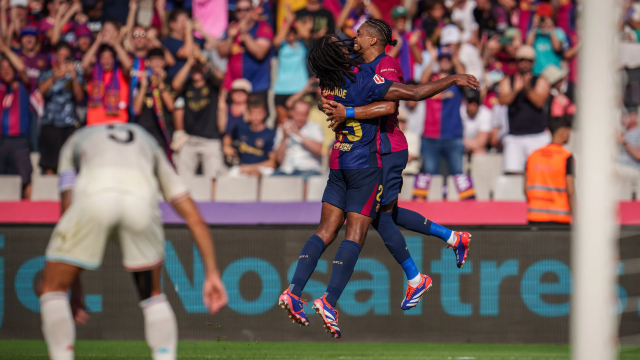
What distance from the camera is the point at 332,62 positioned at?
21.8ft

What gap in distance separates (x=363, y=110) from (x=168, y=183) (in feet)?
6.77

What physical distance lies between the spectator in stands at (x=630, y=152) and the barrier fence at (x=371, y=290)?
2704mm

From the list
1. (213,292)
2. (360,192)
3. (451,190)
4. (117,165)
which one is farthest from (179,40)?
(213,292)

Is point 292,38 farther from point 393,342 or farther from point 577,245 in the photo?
point 577,245

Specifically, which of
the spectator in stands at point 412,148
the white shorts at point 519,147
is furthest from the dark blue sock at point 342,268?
the white shorts at point 519,147

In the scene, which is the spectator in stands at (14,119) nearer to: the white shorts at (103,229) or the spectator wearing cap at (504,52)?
the spectator wearing cap at (504,52)

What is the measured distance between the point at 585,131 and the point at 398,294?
5068mm

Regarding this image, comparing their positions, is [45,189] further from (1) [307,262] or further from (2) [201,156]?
(1) [307,262]

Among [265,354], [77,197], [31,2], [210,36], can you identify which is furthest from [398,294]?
[31,2]

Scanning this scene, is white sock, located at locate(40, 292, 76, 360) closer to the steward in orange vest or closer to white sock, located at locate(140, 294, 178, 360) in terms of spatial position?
white sock, located at locate(140, 294, 178, 360)

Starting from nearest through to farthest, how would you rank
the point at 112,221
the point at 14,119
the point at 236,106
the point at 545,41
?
the point at 112,221 → the point at 236,106 → the point at 14,119 → the point at 545,41

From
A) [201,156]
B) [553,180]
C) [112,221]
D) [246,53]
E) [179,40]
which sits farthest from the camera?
[179,40]

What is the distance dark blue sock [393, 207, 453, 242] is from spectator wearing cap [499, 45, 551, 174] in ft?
15.7

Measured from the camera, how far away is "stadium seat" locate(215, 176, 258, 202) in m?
11.3
